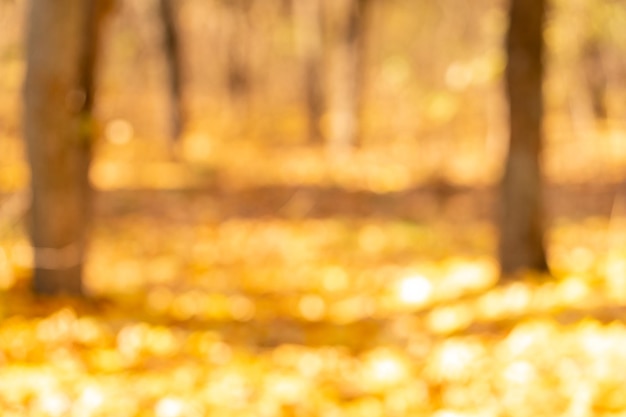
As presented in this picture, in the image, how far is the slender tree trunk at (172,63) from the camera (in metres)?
18.0

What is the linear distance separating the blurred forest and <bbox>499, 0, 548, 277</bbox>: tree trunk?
0.19m

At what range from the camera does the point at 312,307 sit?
28.3ft

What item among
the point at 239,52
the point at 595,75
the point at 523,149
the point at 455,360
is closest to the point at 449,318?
the point at 455,360

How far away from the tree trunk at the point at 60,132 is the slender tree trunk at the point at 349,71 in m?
12.2

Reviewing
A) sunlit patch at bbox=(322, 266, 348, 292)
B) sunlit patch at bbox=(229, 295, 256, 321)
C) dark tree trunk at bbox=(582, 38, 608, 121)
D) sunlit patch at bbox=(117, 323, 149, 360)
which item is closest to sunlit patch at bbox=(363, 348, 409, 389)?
A: sunlit patch at bbox=(117, 323, 149, 360)

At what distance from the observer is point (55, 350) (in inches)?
243

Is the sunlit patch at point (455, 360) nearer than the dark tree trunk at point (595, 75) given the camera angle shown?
Yes

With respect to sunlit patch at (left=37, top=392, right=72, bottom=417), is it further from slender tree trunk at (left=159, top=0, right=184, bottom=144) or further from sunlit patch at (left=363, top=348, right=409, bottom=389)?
slender tree trunk at (left=159, top=0, right=184, bottom=144)

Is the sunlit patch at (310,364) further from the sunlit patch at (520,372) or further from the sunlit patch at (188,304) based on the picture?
the sunlit patch at (188,304)

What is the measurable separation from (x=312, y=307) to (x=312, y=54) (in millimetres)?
14413

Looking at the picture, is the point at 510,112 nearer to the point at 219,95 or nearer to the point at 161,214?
the point at 161,214

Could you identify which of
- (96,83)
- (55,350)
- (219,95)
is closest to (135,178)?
(96,83)

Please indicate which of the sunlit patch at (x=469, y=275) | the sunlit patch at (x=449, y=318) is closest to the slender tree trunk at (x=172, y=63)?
the sunlit patch at (x=469, y=275)

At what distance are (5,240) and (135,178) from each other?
20.1 feet
